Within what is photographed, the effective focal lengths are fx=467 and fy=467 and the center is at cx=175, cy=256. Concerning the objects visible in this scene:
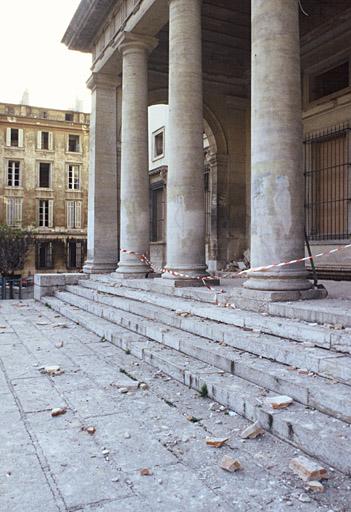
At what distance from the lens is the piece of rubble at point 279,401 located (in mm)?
3596

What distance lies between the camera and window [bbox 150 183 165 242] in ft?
62.4

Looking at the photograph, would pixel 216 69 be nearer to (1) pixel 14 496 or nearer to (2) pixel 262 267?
(2) pixel 262 267

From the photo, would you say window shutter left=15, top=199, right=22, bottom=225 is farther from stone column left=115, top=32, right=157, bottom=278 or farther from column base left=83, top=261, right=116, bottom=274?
stone column left=115, top=32, right=157, bottom=278

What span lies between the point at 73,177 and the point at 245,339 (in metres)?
→ 36.3

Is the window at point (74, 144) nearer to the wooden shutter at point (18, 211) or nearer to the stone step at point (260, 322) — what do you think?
the wooden shutter at point (18, 211)

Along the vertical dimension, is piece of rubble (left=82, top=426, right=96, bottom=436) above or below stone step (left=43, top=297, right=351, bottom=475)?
below

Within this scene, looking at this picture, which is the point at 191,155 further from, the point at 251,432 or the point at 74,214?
the point at 74,214

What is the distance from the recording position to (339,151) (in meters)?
11.6

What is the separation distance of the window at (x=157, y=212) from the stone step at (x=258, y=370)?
11.8 metres

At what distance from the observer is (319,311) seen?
16.5 feet

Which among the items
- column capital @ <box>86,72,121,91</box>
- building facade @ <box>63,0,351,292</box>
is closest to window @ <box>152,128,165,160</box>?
building facade @ <box>63,0,351,292</box>

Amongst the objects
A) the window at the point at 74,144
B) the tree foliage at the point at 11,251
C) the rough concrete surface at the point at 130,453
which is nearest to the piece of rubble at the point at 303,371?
the rough concrete surface at the point at 130,453

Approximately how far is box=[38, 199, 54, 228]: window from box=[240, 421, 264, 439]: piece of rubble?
36.6 metres

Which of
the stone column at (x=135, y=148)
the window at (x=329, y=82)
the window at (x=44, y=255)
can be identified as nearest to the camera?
the stone column at (x=135, y=148)
